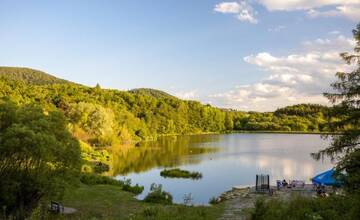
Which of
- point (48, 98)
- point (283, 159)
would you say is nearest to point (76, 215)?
point (283, 159)

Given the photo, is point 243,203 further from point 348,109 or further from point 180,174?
point 180,174

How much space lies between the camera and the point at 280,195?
23922 mm

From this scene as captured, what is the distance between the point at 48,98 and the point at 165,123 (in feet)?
151

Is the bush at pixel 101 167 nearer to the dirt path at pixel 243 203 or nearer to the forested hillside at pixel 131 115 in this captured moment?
the forested hillside at pixel 131 115

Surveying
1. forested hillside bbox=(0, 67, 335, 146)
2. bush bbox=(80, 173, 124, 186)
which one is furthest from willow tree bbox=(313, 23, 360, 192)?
forested hillside bbox=(0, 67, 335, 146)

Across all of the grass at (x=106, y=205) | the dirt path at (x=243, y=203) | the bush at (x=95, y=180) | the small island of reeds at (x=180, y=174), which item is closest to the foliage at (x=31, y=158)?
the grass at (x=106, y=205)

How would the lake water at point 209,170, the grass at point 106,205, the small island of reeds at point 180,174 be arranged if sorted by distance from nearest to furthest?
the grass at point 106,205 < the lake water at point 209,170 < the small island of reeds at point 180,174

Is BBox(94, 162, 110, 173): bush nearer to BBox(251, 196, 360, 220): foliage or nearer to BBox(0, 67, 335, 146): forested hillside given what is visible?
BBox(0, 67, 335, 146): forested hillside

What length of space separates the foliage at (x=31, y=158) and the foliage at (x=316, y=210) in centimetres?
893

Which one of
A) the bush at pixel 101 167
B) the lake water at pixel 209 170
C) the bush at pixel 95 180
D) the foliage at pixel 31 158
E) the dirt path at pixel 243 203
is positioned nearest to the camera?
the foliage at pixel 31 158

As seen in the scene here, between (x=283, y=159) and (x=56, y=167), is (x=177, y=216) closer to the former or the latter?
(x=56, y=167)

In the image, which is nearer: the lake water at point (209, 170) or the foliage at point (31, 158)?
the foliage at point (31, 158)

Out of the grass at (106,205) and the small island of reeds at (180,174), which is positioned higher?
the grass at (106,205)

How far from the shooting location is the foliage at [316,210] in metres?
8.07
